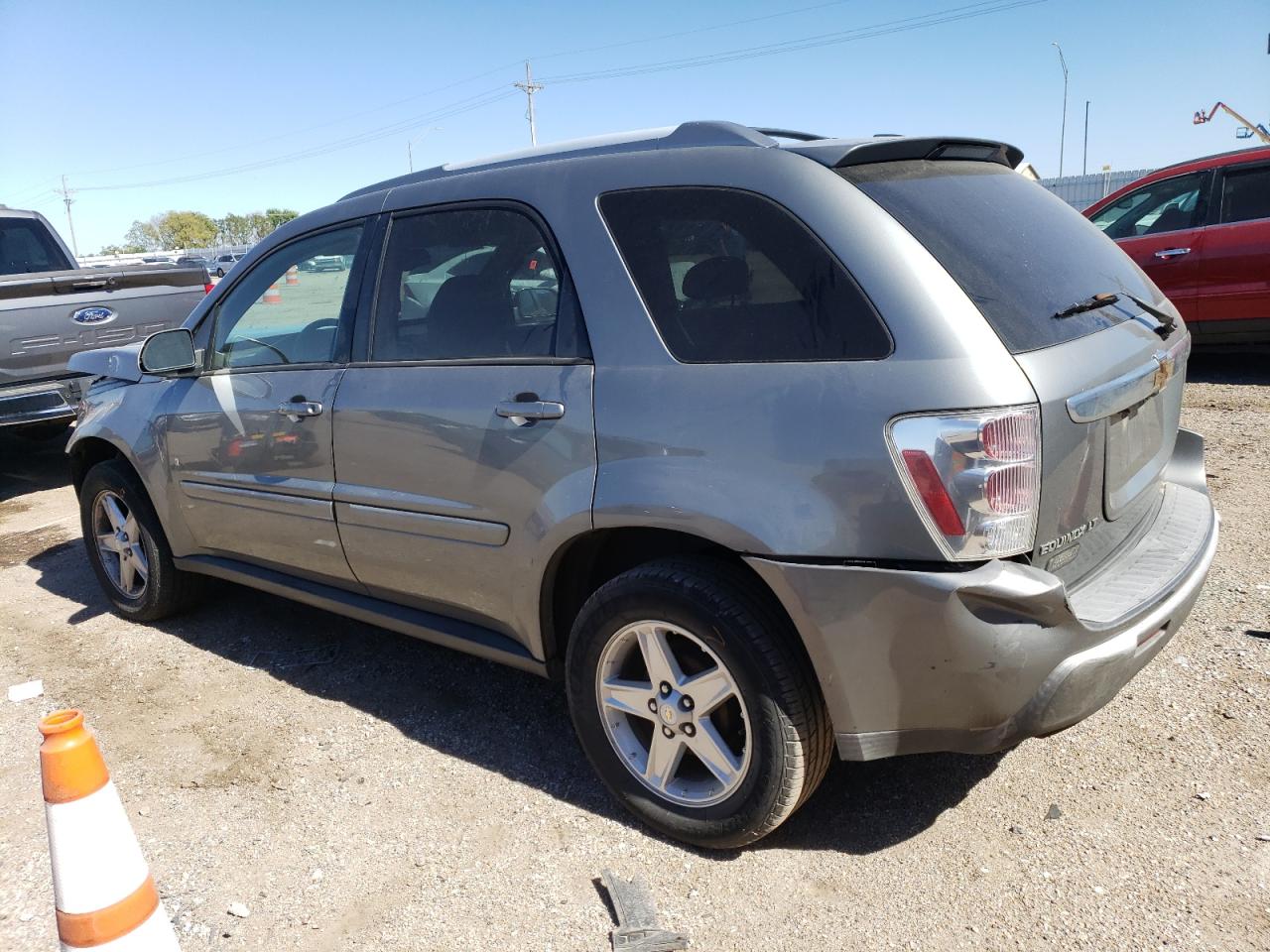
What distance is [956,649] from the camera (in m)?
2.17

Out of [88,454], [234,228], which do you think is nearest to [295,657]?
[88,454]

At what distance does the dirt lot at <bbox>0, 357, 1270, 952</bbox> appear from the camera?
7.89 feet

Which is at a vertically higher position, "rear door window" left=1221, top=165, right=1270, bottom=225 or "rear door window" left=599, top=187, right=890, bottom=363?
"rear door window" left=1221, top=165, right=1270, bottom=225

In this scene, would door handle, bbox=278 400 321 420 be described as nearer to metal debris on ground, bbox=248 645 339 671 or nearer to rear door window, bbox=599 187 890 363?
metal debris on ground, bbox=248 645 339 671

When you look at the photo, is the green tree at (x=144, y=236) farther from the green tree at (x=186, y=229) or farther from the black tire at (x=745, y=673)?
the black tire at (x=745, y=673)

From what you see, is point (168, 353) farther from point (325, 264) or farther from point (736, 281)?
point (736, 281)

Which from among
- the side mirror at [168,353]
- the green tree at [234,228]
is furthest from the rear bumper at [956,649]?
the green tree at [234,228]

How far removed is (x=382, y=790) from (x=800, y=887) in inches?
53.5

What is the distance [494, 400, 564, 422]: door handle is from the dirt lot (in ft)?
3.85

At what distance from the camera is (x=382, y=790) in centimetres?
310

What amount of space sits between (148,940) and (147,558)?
2938 mm

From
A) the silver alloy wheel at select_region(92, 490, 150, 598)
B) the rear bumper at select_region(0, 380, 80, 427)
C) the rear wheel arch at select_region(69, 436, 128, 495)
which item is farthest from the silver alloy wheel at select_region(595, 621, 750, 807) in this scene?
the rear bumper at select_region(0, 380, 80, 427)

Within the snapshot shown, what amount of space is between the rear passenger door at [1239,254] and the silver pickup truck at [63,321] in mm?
8003

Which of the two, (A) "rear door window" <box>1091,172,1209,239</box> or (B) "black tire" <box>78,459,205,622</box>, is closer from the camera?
(B) "black tire" <box>78,459,205,622</box>
